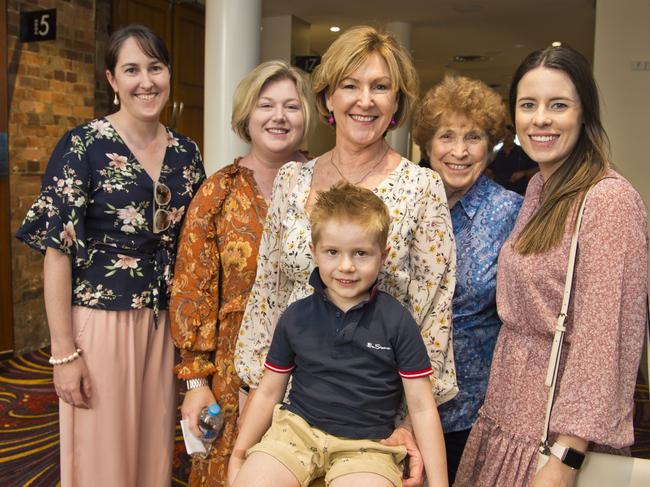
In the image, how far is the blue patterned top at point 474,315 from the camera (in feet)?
6.30

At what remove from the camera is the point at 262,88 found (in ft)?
7.20

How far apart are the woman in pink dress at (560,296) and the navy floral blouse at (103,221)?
114cm

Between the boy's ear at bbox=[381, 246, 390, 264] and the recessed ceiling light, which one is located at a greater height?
the recessed ceiling light

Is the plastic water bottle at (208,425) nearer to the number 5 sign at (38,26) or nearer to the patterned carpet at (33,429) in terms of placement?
the patterned carpet at (33,429)

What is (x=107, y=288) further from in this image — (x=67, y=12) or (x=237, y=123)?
(x=67, y=12)

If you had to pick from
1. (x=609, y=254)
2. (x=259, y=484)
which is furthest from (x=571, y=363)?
(x=259, y=484)

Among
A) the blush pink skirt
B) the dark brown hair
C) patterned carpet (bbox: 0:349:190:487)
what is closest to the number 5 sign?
patterned carpet (bbox: 0:349:190:487)

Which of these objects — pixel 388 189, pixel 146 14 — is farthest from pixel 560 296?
pixel 146 14

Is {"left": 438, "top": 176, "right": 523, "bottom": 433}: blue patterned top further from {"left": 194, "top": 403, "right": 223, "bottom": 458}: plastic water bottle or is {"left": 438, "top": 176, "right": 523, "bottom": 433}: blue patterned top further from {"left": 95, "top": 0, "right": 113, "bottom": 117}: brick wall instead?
{"left": 95, "top": 0, "right": 113, "bottom": 117}: brick wall

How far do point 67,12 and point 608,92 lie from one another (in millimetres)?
5255

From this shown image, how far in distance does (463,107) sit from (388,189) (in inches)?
21.6

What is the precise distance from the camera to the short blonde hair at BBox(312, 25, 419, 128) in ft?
5.53

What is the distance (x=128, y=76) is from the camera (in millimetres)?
2186

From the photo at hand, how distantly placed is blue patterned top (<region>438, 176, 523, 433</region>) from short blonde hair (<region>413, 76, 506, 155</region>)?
0.32 metres
